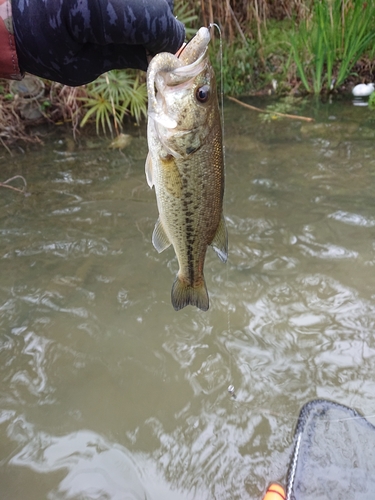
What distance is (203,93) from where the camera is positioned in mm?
1639

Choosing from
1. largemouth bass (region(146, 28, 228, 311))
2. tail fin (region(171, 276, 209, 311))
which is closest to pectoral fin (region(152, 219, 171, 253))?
largemouth bass (region(146, 28, 228, 311))

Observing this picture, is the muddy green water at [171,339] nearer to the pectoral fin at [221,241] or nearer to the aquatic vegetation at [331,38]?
the pectoral fin at [221,241]

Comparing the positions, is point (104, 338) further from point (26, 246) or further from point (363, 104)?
point (363, 104)

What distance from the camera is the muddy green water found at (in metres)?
2.32

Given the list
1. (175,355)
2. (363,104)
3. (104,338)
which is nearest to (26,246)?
(104,338)

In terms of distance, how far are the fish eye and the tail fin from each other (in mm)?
936

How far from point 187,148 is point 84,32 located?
1.92ft

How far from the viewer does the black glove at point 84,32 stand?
1.54 metres

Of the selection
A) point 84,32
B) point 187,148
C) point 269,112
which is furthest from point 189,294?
point 269,112

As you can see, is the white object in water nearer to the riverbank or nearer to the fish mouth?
the riverbank

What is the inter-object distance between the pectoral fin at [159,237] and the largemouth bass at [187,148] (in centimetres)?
1

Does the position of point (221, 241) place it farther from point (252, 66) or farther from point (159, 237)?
point (252, 66)

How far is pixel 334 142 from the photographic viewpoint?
5480 millimetres

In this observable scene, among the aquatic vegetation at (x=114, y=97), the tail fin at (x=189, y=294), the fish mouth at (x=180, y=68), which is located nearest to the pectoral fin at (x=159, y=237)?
the tail fin at (x=189, y=294)
